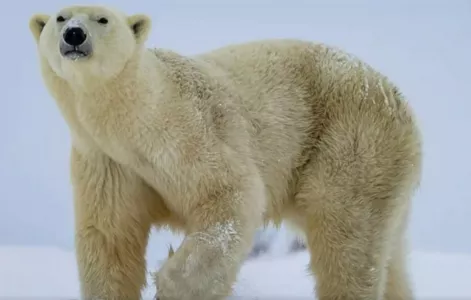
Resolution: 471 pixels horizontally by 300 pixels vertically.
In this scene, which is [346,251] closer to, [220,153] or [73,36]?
[220,153]

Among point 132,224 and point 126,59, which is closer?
point 126,59

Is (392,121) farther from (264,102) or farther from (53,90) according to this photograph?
(53,90)

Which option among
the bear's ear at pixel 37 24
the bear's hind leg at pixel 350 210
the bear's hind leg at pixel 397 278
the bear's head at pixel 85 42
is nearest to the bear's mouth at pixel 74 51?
the bear's head at pixel 85 42

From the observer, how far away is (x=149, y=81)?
275 cm

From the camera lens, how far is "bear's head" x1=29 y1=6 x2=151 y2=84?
8.17ft

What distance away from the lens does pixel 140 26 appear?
8.98 ft

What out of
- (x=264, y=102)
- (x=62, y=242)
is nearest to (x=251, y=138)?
(x=264, y=102)

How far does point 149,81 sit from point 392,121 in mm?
986

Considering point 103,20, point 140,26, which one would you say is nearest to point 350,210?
point 140,26

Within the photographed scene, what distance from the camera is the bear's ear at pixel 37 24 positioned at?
2688 millimetres

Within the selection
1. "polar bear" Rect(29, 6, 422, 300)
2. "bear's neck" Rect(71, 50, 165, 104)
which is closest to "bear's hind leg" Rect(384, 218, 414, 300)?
"polar bear" Rect(29, 6, 422, 300)

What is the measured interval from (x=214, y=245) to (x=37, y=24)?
954 mm

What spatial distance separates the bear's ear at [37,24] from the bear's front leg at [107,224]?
0.45m

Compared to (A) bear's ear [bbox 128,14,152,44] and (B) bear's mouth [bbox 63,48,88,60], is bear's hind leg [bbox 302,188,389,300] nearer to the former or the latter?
(A) bear's ear [bbox 128,14,152,44]
